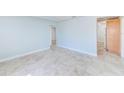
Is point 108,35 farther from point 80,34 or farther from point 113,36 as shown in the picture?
point 80,34

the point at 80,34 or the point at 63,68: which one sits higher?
the point at 80,34

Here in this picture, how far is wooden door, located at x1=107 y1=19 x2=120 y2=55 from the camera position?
207 inches

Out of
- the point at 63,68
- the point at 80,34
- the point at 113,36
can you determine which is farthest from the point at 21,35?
the point at 113,36

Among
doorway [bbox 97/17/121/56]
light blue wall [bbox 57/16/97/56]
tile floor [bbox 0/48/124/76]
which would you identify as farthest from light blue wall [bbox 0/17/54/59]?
doorway [bbox 97/17/121/56]

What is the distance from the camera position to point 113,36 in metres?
5.64

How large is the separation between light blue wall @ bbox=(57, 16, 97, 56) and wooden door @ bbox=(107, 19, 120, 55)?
1.35 metres

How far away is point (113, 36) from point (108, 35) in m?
0.48

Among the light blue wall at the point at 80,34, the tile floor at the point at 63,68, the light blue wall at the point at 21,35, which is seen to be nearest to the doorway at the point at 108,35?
the light blue wall at the point at 80,34

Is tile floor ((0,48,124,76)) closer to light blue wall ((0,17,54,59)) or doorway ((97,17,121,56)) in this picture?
light blue wall ((0,17,54,59))

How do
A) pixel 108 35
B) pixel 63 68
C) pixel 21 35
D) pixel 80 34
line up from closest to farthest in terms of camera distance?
pixel 63 68
pixel 21 35
pixel 80 34
pixel 108 35
